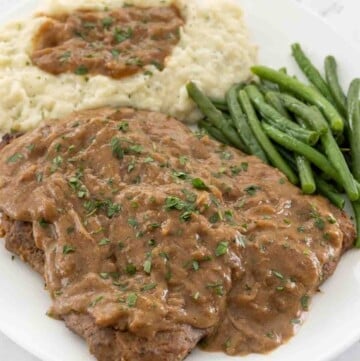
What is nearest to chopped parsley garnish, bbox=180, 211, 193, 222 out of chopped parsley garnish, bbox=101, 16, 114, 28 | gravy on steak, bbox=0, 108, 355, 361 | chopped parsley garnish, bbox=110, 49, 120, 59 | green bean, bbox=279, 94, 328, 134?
gravy on steak, bbox=0, 108, 355, 361

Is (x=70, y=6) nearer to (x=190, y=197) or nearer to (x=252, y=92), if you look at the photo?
(x=252, y=92)

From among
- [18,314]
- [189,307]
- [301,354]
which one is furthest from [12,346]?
[301,354]

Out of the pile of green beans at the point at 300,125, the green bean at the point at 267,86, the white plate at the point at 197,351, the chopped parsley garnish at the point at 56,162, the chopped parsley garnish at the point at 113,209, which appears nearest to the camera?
the white plate at the point at 197,351

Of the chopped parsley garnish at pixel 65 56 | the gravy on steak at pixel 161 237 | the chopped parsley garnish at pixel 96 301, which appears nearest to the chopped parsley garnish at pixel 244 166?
the gravy on steak at pixel 161 237

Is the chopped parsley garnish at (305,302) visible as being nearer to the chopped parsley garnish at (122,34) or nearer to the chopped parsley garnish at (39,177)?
the chopped parsley garnish at (39,177)

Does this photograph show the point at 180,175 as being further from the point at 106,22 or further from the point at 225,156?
the point at 106,22

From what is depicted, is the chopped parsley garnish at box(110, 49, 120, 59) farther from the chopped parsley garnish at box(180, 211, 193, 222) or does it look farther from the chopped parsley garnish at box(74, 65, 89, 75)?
the chopped parsley garnish at box(180, 211, 193, 222)

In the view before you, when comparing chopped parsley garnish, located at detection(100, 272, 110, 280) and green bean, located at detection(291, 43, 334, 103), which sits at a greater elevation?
green bean, located at detection(291, 43, 334, 103)
